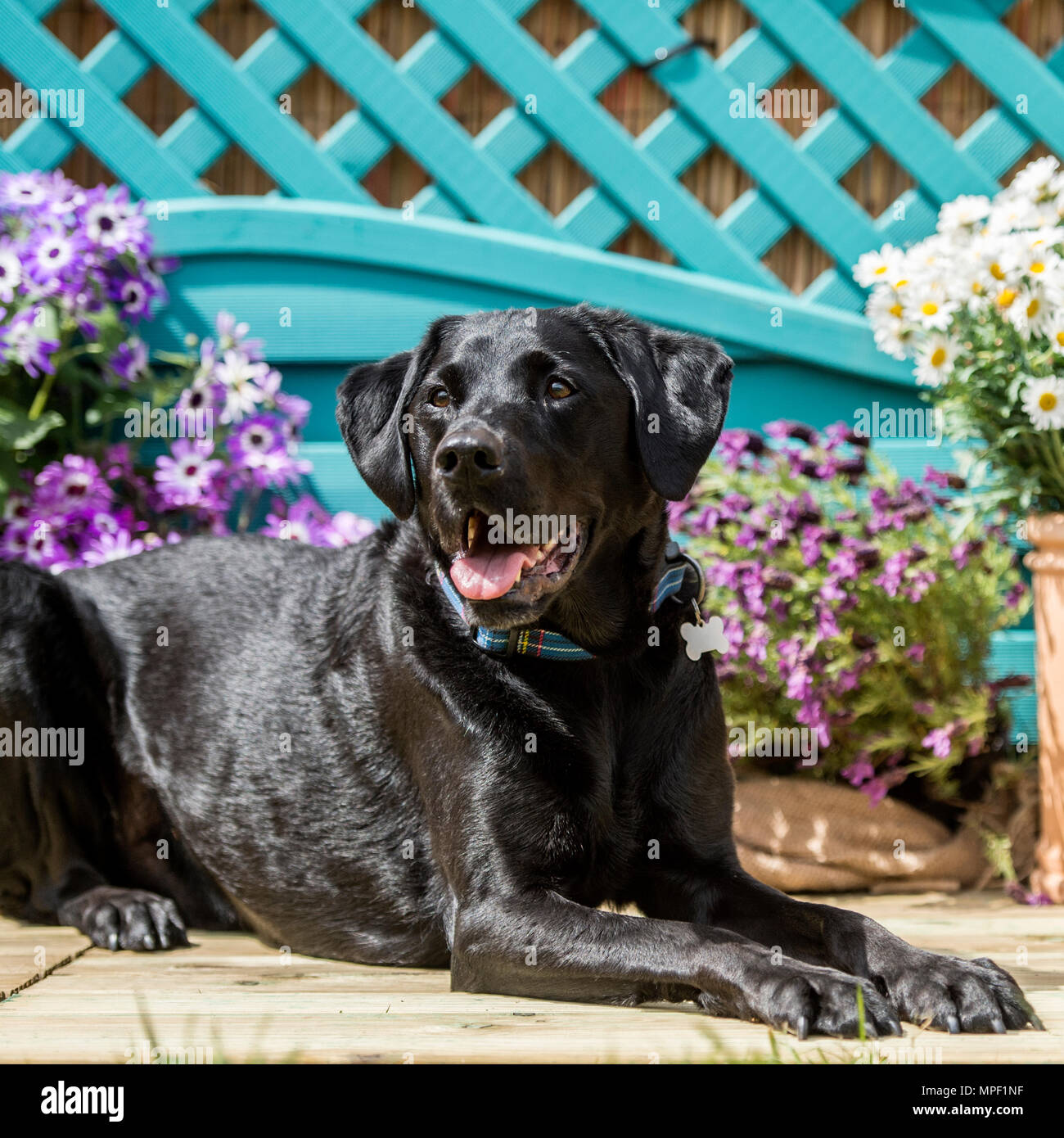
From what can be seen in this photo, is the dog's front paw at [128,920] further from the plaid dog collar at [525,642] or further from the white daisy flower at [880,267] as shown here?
the white daisy flower at [880,267]

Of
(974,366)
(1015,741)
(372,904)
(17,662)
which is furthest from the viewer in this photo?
(1015,741)

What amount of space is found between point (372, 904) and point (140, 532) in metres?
1.78

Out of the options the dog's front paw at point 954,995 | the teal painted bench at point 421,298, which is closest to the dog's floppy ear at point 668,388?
the dog's front paw at point 954,995

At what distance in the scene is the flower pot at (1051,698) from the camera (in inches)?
122

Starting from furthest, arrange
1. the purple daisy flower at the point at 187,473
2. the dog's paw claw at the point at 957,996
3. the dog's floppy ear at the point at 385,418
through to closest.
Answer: the purple daisy flower at the point at 187,473
the dog's floppy ear at the point at 385,418
the dog's paw claw at the point at 957,996

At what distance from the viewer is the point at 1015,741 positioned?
3594mm

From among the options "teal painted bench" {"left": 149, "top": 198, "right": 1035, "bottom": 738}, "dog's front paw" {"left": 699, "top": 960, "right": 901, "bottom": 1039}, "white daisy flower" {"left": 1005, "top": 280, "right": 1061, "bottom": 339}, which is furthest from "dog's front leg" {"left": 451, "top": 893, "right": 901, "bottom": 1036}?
"teal painted bench" {"left": 149, "top": 198, "right": 1035, "bottom": 738}

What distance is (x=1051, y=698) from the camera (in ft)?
10.3

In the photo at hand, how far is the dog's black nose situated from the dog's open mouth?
116 millimetres

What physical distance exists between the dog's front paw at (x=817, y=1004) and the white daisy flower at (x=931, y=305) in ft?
6.28

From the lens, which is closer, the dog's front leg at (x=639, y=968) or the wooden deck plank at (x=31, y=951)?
the dog's front leg at (x=639, y=968)

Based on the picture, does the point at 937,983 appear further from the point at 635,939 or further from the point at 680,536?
the point at 680,536

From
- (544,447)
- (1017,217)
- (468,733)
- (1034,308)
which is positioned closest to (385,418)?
(544,447)
